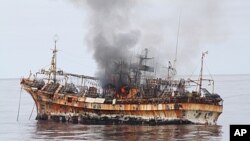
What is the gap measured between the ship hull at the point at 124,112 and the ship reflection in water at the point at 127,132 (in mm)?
1069

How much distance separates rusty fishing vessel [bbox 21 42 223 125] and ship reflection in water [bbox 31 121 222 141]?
131 cm

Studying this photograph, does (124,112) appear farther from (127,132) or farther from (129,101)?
(127,132)

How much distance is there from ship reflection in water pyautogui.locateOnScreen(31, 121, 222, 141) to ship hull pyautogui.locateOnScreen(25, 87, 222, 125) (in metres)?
1.07

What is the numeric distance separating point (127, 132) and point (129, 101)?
6.15 metres

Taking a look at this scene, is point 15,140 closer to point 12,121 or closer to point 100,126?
point 100,126

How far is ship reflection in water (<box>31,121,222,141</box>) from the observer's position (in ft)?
158

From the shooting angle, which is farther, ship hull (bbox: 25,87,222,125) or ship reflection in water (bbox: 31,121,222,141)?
ship hull (bbox: 25,87,222,125)

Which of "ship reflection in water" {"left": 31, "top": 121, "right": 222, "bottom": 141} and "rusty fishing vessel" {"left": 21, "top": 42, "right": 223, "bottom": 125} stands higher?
"rusty fishing vessel" {"left": 21, "top": 42, "right": 223, "bottom": 125}

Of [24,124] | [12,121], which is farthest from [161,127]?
[12,121]

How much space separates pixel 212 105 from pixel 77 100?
1550 cm

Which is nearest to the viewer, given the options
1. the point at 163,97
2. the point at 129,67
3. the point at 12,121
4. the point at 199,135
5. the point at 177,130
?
the point at 199,135

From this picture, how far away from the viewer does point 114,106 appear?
2255 inches

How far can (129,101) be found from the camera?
56969 mm

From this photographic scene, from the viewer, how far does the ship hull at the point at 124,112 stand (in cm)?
5493
